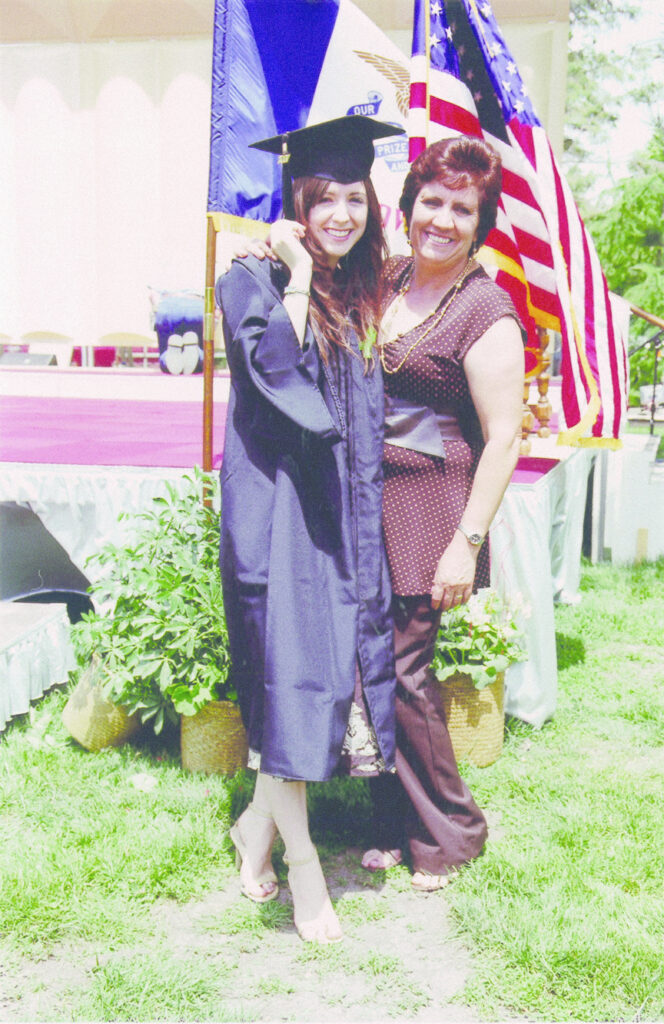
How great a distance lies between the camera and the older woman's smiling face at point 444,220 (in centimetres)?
207

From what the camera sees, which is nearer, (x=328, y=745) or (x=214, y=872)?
(x=328, y=745)

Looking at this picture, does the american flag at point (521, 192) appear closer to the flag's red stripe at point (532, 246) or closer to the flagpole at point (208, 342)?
the flag's red stripe at point (532, 246)

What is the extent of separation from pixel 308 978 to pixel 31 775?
128cm

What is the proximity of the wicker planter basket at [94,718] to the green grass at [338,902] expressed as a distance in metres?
0.05

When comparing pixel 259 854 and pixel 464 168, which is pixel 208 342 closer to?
pixel 464 168

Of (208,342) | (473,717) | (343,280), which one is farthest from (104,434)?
(343,280)

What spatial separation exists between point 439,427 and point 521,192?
4.98 ft

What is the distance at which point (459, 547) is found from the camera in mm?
2105

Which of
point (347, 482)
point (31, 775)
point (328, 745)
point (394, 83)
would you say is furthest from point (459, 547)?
point (394, 83)

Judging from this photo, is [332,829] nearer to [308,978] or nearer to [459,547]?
[308,978]

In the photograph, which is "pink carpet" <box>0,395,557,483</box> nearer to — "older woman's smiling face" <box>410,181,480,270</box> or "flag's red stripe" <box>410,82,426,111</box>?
"flag's red stripe" <box>410,82,426,111</box>

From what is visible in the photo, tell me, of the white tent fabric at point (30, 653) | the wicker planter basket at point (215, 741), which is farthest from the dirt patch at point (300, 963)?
the white tent fabric at point (30, 653)

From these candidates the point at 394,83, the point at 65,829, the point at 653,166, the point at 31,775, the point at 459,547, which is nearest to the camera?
the point at 459,547

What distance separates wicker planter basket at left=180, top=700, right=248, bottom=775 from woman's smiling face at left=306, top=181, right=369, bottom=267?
56.7 inches
